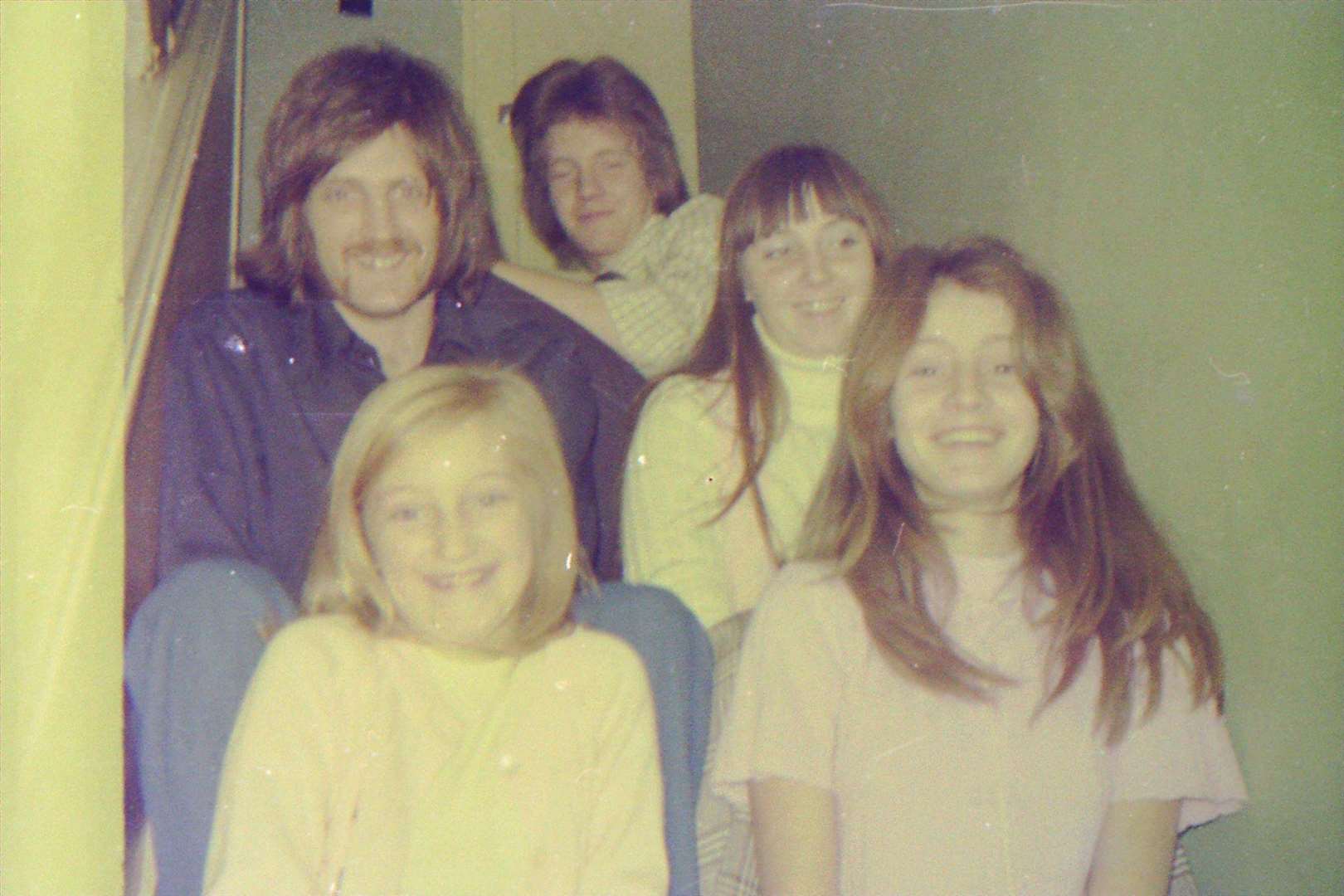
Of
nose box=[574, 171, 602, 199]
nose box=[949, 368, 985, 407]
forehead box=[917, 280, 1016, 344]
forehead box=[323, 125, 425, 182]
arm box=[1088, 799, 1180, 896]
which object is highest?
nose box=[574, 171, 602, 199]

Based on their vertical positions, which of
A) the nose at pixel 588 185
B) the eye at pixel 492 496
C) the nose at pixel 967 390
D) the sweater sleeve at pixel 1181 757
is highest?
the nose at pixel 588 185

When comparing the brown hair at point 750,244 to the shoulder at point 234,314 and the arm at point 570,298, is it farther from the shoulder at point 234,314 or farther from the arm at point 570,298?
the shoulder at point 234,314

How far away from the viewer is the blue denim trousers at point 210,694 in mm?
854

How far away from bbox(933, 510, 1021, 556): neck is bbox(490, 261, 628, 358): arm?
33 cm

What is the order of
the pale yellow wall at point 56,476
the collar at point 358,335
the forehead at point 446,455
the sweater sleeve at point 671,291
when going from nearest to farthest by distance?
the pale yellow wall at point 56,476, the forehead at point 446,455, the collar at point 358,335, the sweater sleeve at point 671,291

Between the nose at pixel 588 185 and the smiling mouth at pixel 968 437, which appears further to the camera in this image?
the nose at pixel 588 185

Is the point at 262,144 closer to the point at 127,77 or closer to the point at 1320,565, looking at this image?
the point at 127,77

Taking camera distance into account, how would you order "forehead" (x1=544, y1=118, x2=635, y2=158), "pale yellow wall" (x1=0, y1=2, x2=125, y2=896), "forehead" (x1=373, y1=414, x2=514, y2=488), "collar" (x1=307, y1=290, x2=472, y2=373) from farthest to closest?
1. "forehead" (x1=544, y1=118, x2=635, y2=158)
2. "collar" (x1=307, y1=290, x2=472, y2=373)
3. "forehead" (x1=373, y1=414, x2=514, y2=488)
4. "pale yellow wall" (x1=0, y1=2, x2=125, y2=896)

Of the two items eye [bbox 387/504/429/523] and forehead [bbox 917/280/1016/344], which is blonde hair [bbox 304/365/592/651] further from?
forehead [bbox 917/280/1016/344]

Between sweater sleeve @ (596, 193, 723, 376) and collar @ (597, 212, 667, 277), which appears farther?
collar @ (597, 212, 667, 277)

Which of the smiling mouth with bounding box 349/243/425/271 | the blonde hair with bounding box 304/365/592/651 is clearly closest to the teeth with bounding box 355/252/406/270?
the smiling mouth with bounding box 349/243/425/271

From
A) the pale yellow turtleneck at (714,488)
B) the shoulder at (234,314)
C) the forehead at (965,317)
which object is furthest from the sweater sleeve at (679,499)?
the shoulder at (234,314)

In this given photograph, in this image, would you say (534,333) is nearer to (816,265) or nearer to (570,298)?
(570,298)

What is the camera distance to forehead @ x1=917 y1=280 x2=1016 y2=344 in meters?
0.98
